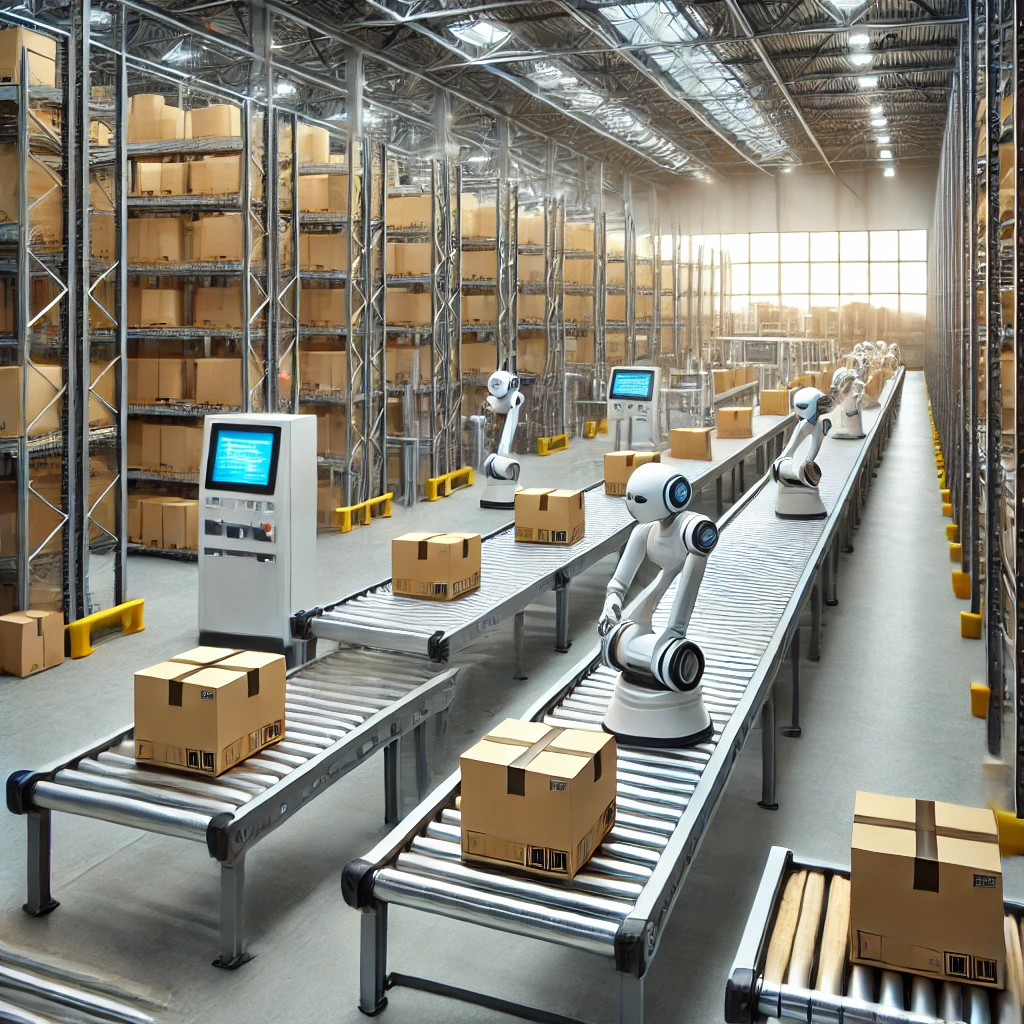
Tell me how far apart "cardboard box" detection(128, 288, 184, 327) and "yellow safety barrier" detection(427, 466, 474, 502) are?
12.2 feet

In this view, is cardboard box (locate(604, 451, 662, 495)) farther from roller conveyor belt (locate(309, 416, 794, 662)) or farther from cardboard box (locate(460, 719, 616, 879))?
cardboard box (locate(460, 719, 616, 879))

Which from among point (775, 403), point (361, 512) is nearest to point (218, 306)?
point (361, 512)

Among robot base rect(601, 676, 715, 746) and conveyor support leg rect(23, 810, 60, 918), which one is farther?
robot base rect(601, 676, 715, 746)

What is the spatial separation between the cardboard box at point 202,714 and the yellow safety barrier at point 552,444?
12963mm

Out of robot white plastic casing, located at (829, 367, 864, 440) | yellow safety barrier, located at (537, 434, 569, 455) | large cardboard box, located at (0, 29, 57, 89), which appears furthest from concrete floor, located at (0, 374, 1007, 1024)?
yellow safety barrier, located at (537, 434, 569, 455)

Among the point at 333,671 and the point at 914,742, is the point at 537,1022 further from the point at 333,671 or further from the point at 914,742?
the point at 914,742

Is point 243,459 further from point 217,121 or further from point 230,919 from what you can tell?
point 217,121

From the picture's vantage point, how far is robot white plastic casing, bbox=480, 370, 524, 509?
37.6 ft

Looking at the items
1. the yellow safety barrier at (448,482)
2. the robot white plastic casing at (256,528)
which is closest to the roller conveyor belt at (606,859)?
the robot white plastic casing at (256,528)

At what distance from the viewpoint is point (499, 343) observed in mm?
16312

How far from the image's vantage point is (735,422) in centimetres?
1373

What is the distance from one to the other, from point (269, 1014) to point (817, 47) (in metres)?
20.0

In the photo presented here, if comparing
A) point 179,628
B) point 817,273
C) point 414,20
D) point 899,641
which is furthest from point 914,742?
point 817,273

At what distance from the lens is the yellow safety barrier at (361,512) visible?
11.2 meters
